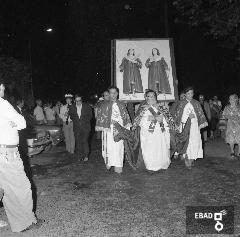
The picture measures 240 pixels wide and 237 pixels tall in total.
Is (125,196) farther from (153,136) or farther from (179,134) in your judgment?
(179,134)

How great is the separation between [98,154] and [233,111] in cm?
409

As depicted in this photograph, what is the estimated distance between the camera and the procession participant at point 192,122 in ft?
33.6

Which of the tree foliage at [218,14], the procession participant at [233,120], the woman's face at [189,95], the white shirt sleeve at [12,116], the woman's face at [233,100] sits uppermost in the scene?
the tree foliage at [218,14]

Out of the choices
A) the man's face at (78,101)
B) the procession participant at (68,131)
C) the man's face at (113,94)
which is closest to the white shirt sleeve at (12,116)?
the man's face at (113,94)

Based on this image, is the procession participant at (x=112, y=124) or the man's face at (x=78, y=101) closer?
the procession participant at (x=112, y=124)

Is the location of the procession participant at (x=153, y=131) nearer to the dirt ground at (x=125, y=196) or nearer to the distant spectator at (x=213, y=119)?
the dirt ground at (x=125, y=196)

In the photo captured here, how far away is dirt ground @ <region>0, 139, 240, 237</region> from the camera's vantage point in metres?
5.80

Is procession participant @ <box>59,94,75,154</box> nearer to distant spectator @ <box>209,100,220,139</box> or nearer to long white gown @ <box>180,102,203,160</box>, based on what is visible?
long white gown @ <box>180,102,203,160</box>

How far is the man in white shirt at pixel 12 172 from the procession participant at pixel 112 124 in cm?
434

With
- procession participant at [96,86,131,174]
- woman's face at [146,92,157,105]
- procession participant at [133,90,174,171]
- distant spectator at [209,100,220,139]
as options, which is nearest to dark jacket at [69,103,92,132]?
procession participant at [96,86,131,174]

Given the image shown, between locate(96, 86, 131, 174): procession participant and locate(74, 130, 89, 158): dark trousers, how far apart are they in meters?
1.94

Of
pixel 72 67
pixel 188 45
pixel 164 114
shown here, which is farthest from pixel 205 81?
pixel 164 114

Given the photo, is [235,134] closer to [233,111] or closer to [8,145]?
[233,111]

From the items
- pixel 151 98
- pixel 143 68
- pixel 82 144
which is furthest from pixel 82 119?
pixel 151 98
